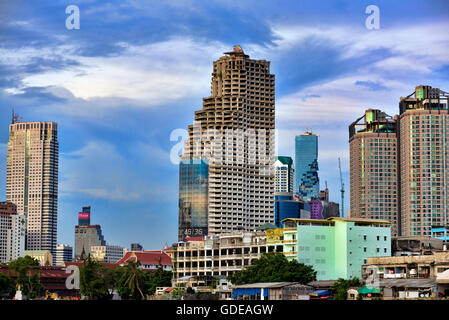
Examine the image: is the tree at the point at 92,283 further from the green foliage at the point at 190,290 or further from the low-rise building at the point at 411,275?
the low-rise building at the point at 411,275

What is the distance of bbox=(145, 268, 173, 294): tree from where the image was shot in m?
148

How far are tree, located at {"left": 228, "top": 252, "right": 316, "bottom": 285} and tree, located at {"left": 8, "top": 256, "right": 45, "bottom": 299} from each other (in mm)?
47561

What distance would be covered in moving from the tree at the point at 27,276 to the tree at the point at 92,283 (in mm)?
11266

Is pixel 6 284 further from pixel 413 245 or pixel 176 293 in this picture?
pixel 413 245

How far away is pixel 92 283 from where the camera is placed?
145 m

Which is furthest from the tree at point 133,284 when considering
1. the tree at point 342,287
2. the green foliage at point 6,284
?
the tree at point 342,287

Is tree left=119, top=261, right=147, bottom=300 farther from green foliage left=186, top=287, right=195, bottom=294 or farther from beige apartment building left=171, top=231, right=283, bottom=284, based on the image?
green foliage left=186, top=287, right=195, bottom=294

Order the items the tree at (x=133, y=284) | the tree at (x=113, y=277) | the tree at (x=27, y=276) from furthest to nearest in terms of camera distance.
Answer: the tree at (x=27, y=276) < the tree at (x=113, y=277) < the tree at (x=133, y=284)

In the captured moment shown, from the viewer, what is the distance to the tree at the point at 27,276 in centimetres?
15862

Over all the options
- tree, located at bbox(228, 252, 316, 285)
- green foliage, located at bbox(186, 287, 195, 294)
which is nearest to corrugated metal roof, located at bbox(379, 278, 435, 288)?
tree, located at bbox(228, 252, 316, 285)
